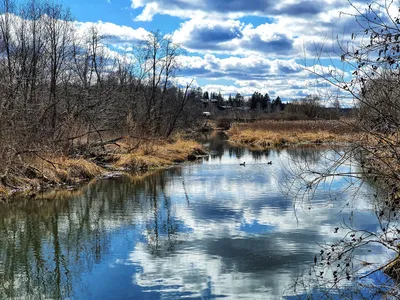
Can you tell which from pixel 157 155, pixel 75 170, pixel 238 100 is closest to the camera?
pixel 75 170

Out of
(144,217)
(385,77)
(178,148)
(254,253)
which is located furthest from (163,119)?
(385,77)

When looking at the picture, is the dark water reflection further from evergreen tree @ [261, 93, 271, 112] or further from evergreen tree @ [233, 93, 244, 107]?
evergreen tree @ [233, 93, 244, 107]

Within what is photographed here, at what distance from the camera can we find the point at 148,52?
34031 mm

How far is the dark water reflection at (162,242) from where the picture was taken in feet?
23.3

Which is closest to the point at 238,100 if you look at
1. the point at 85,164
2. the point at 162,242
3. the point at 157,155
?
the point at 157,155

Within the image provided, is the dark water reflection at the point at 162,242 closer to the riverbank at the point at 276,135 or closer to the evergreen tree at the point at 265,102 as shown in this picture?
the riverbank at the point at 276,135

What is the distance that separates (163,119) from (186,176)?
13233mm

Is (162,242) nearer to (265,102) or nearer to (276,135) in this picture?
(276,135)

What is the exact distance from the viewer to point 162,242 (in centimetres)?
947

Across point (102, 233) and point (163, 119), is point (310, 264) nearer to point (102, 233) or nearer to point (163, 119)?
point (102, 233)

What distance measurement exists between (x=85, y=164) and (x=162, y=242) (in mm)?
10375

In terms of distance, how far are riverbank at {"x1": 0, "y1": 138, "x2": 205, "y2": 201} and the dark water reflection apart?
4.94 ft

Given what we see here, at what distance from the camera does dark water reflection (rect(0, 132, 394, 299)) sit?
7.11m

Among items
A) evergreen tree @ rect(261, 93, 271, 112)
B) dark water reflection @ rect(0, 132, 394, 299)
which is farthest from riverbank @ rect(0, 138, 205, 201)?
evergreen tree @ rect(261, 93, 271, 112)
